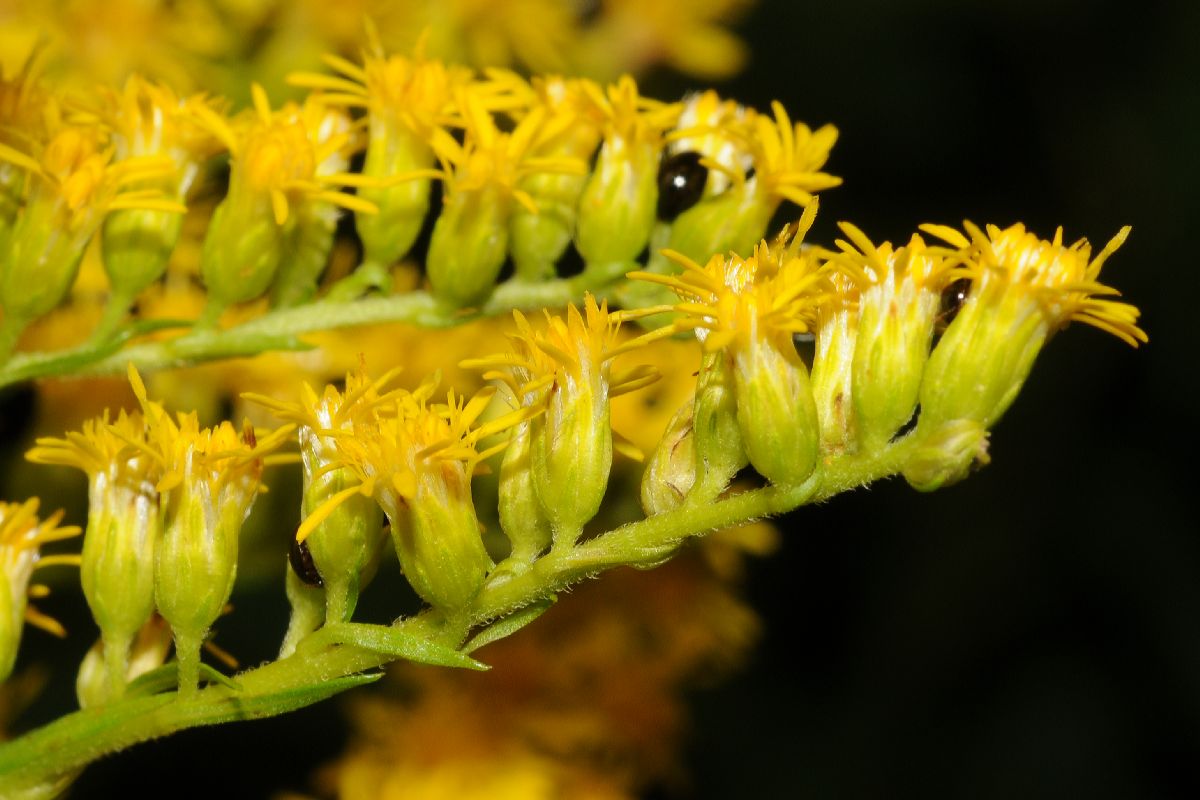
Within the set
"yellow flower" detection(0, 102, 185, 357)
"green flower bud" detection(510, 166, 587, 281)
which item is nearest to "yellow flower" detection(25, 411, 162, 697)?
"yellow flower" detection(0, 102, 185, 357)

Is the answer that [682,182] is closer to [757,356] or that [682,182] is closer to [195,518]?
[757,356]

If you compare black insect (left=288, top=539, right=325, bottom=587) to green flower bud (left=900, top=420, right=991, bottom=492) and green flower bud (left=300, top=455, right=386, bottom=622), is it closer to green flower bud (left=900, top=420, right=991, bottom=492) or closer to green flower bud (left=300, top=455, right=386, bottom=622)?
green flower bud (left=300, top=455, right=386, bottom=622)

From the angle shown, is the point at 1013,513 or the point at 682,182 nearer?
the point at 682,182

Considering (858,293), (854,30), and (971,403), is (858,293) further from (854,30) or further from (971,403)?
(854,30)

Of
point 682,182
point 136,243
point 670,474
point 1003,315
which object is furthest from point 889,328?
point 136,243

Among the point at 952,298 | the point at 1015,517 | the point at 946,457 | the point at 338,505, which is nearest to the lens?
the point at 946,457

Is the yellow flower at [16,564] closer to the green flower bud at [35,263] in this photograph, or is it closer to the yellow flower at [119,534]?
the yellow flower at [119,534]

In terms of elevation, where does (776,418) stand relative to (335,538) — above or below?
above

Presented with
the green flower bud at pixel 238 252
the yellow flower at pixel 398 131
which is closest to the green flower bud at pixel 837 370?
the yellow flower at pixel 398 131
